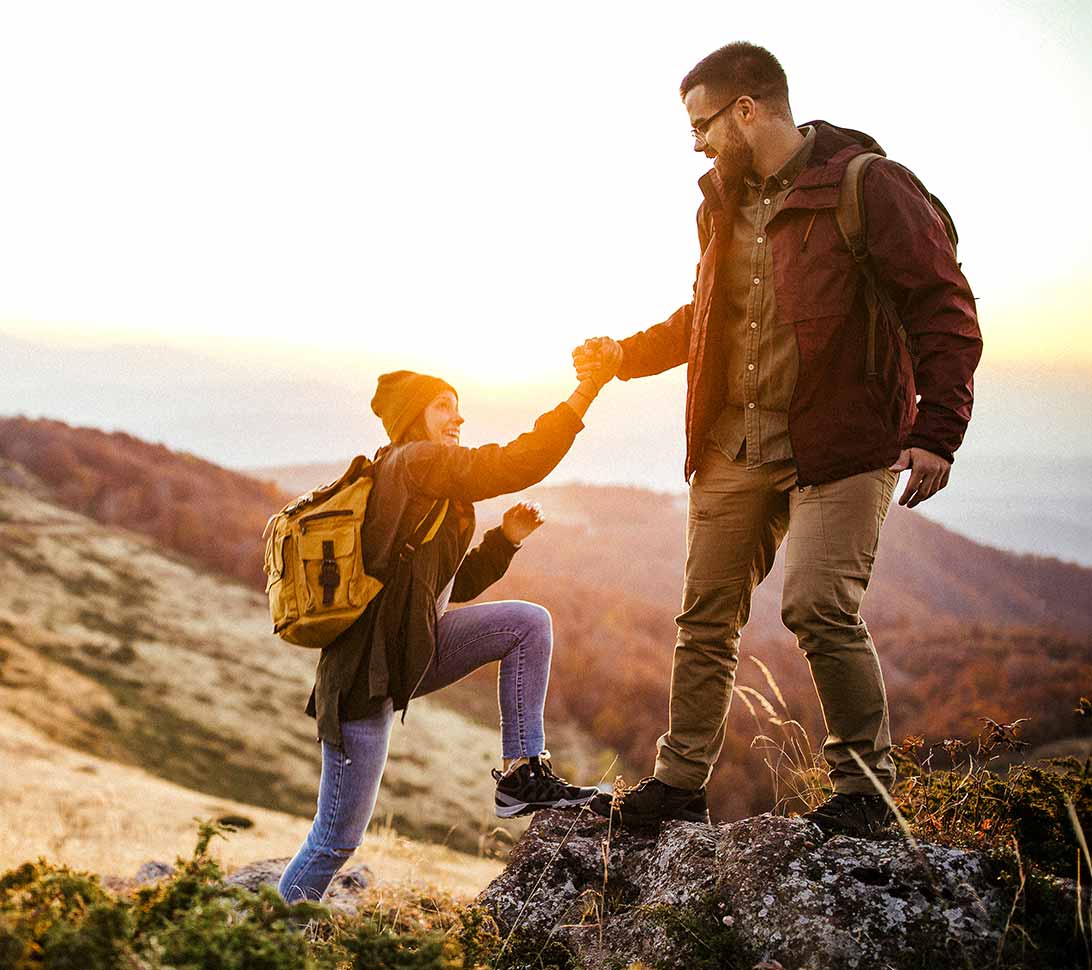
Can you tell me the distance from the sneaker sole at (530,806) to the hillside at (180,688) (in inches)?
236

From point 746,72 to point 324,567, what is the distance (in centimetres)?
241

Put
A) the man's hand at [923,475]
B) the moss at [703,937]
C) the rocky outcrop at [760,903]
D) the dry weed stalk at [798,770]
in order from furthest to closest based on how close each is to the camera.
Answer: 1. the dry weed stalk at [798,770]
2. the man's hand at [923,475]
3. the moss at [703,937]
4. the rocky outcrop at [760,903]

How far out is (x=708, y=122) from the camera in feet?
11.4

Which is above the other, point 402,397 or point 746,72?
point 746,72

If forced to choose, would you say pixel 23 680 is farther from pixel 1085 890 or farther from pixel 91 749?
pixel 1085 890

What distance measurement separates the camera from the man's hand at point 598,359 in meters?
3.86

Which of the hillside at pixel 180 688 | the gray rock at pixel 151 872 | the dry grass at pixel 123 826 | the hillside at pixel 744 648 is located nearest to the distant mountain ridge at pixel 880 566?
the hillside at pixel 744 648

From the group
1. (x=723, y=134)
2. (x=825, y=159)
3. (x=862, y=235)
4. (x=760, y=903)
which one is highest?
(x=723, y=134)

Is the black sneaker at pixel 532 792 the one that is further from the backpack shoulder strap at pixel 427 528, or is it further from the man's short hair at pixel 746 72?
the man's short hair at pixel 746 72

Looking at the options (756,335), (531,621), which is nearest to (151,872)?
(531,621)

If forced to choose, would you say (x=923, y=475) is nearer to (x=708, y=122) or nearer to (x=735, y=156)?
(x=735, y=156)

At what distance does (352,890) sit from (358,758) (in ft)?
6.53

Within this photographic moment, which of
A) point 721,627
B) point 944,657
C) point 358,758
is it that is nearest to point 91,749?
point 358,758

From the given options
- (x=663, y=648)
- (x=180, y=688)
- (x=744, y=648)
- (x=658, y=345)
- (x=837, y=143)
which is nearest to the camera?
(x=837, y=143)
